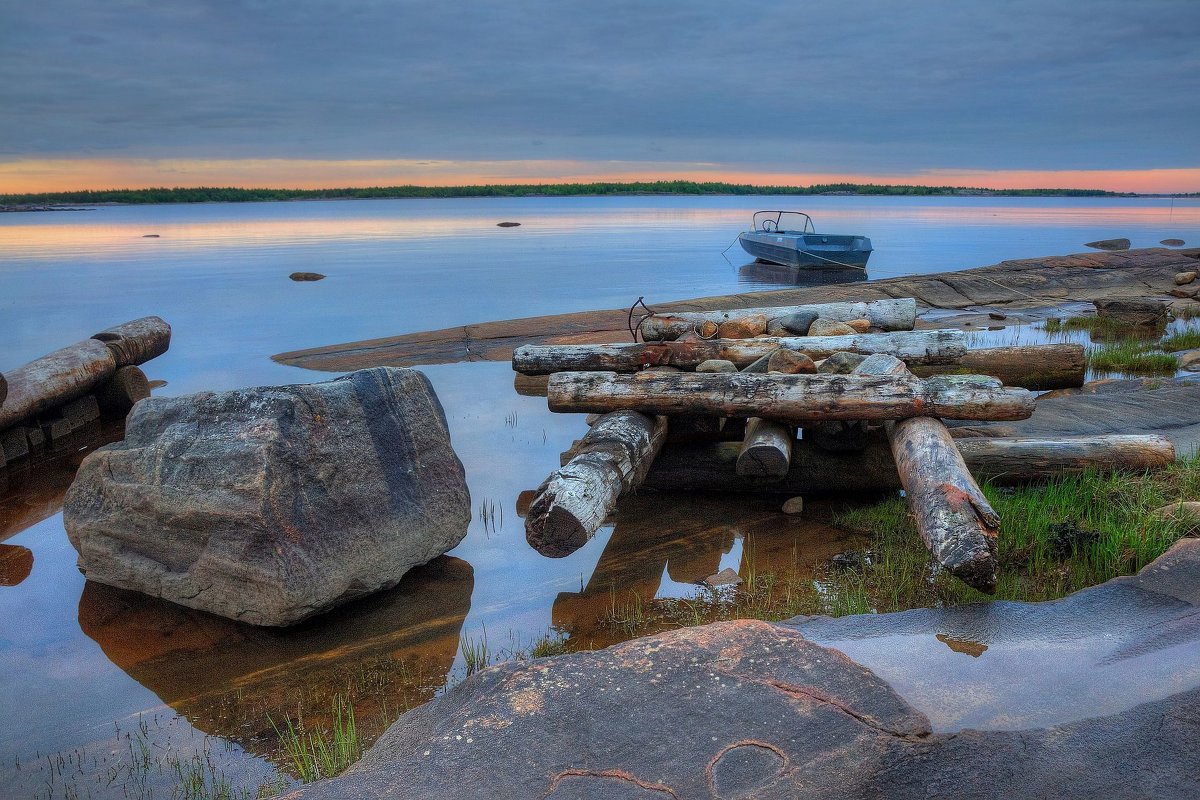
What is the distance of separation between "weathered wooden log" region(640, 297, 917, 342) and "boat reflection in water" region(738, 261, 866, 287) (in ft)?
60.4

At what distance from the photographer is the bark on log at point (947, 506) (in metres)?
4.48

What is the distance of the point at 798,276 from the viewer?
109 ft

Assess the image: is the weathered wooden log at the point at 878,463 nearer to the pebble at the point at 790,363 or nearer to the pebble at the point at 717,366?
the pebble at the point at 790,363

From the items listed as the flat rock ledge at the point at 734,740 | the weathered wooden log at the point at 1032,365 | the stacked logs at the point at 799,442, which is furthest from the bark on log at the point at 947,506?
the weathered wooden log at the point at 1032,365

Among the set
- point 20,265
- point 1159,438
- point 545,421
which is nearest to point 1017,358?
point 1159,438

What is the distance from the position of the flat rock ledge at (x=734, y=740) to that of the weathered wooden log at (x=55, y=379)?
27.3 feet

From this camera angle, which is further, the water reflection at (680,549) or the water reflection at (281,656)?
the water reflection at (680,549)

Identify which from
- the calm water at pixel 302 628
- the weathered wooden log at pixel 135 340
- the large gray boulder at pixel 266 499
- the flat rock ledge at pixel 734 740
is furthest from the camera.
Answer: the weathered wooden log at pixel 135 340

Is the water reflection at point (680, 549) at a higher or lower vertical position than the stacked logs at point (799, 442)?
lower

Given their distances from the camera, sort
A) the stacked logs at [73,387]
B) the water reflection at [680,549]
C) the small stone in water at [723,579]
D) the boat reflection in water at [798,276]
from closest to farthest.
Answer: the water reflection at [680,549]
the small stone in water at [723,579]
the stacked logs at [73,387]
the boat reflection in water at [798,276]

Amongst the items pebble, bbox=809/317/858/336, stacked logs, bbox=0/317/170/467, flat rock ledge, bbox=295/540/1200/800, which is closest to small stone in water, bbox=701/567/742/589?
flat rock ledge, bbox=295/540/1200/800

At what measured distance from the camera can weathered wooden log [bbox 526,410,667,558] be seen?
5.18m

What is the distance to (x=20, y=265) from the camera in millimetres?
38250

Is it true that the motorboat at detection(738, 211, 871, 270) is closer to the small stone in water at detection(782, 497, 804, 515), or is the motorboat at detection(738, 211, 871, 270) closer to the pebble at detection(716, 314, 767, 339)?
the pebble at detection(716, 314, 767, 339)
